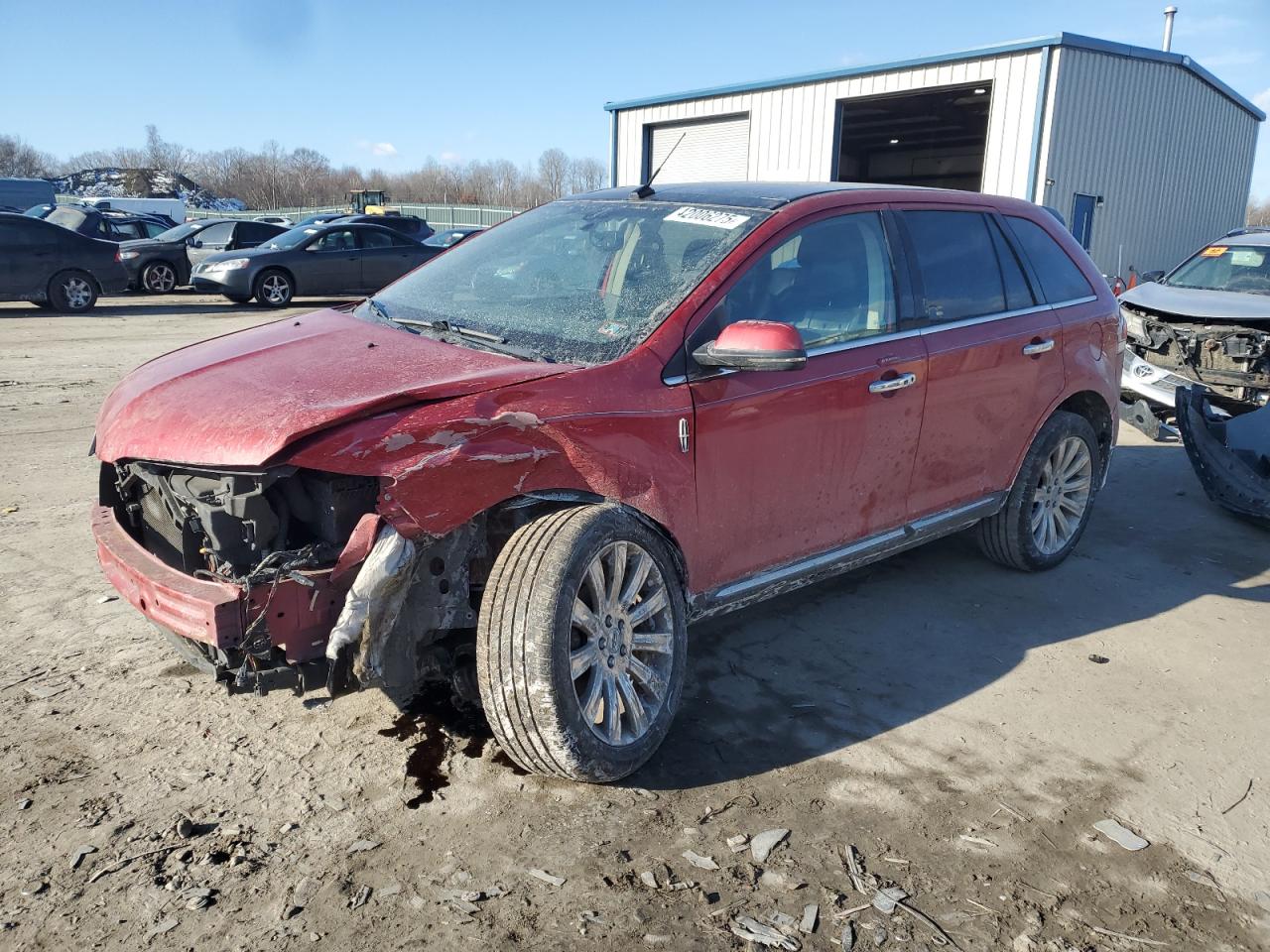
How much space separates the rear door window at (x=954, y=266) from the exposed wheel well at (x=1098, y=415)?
890mm

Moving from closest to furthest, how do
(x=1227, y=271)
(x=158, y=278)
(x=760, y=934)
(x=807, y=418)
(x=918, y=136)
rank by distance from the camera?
(x=760, y=934) < (x=807, y=418) < (x=1227, y=271) < (x=158, y=278) < (x=918, y=136)

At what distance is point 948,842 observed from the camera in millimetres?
2939

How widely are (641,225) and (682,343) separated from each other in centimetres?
82

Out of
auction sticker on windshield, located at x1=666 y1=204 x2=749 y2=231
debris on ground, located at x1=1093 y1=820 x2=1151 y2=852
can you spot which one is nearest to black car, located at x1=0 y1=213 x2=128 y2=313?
auction sticker on windshield, located at x1=666 y1=204 x2=749 y2=231

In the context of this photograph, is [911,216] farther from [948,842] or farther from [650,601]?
[948,842]

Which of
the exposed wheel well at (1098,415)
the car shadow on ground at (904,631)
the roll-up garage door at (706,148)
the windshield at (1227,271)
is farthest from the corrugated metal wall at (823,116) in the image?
the exposed wheel well at (1098,415)

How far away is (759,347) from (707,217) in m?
0.87

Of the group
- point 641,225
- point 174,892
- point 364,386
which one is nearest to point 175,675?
point 174,892

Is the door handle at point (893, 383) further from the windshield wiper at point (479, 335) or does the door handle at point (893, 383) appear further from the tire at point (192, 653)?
the tire at point (192, 653)

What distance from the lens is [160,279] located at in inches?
725

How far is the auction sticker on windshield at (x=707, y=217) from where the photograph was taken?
3725 mm

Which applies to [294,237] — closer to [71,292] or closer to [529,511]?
[71,292]

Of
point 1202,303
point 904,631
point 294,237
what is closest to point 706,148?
point 294,237

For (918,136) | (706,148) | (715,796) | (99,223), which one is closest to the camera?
(715,796)
